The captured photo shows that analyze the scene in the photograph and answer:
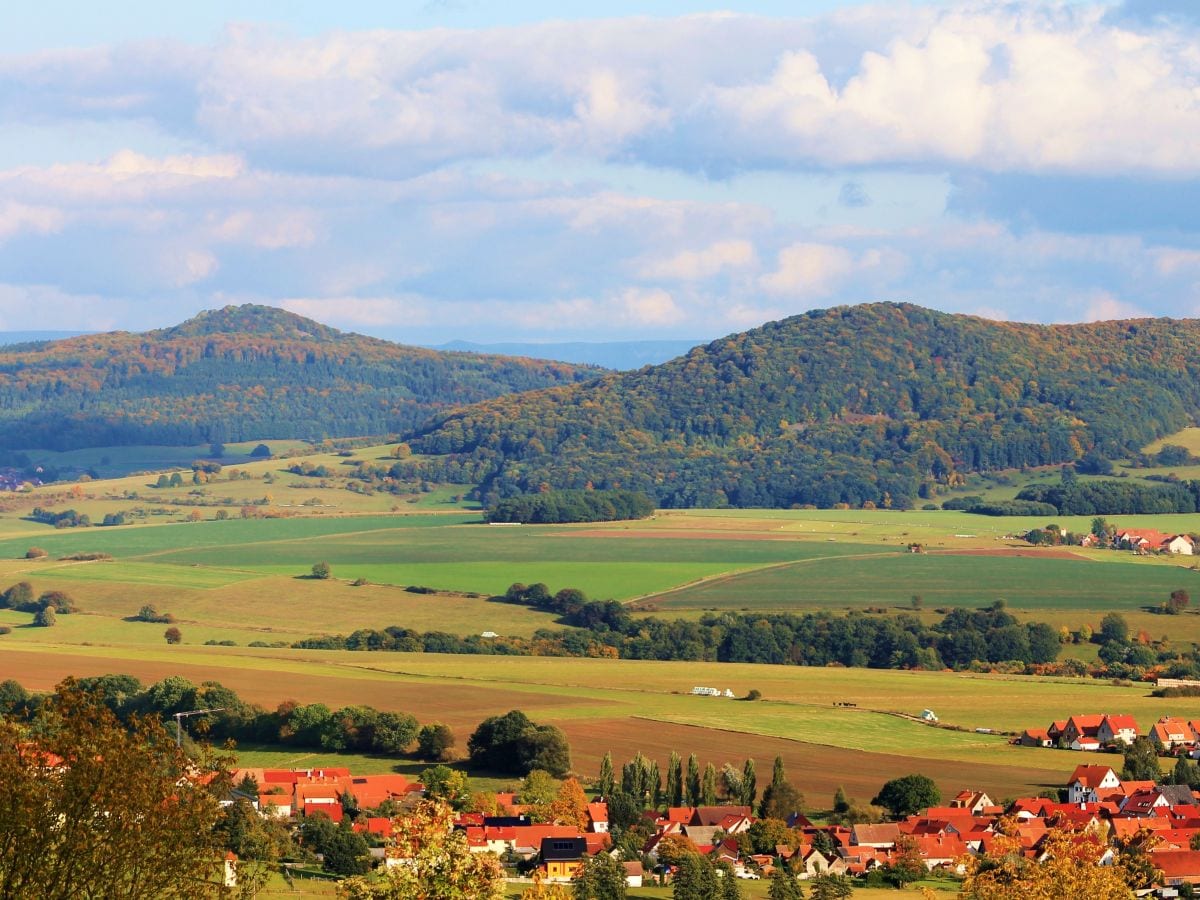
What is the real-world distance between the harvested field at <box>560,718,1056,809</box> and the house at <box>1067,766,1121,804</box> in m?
1.63

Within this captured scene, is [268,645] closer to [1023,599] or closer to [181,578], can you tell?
[181,578]

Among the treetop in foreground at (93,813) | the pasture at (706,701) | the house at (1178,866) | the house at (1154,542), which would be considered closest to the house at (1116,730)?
the pasture at (706,701)

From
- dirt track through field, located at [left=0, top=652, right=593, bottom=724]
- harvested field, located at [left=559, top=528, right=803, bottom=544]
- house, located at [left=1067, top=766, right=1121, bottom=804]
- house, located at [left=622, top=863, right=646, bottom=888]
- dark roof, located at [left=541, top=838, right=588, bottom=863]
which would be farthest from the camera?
harvested field, located at [left=559, top=528, right=803, bottom=544]

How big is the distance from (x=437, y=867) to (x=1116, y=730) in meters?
64.7

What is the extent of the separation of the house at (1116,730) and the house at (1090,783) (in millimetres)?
10074

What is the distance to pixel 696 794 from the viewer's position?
71875 millimetres

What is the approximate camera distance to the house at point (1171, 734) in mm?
82000

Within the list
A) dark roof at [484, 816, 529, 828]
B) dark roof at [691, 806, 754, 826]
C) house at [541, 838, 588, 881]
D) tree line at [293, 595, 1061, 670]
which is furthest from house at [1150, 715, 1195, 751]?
house at [541, 838, 588, 881]

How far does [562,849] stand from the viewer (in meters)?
62.6

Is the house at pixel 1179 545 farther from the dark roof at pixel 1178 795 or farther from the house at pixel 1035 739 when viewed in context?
the dark roof at pixel 1178 795

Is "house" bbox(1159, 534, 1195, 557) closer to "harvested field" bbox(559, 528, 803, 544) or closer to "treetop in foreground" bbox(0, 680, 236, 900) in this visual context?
"harvested field" bbox(559, 528, 803, 544)

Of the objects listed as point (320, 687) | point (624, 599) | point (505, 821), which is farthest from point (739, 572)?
point (505, 821)

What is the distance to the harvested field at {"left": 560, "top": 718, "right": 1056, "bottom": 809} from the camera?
2911 inches

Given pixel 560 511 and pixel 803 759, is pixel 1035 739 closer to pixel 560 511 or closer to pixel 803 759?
pixel 803 759
